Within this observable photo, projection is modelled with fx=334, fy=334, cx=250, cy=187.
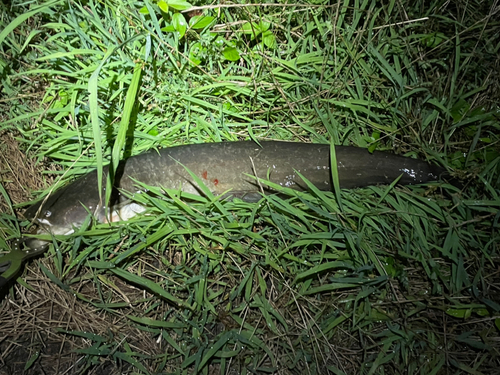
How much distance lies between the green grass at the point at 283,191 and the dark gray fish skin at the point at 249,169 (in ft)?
0.47

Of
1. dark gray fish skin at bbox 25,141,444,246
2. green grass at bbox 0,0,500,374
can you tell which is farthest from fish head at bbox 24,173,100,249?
green grass at bbox 0,0,500,374

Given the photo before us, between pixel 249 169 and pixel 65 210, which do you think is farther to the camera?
pixel 249 169

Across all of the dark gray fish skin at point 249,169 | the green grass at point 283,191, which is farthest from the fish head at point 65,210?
the green grass at point 283,191

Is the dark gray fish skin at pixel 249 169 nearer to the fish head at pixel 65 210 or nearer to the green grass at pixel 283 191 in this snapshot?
the fish head at pixel 65 210

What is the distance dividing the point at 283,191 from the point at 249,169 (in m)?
0.35

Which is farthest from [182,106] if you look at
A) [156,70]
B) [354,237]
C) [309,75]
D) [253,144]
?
[354,237]

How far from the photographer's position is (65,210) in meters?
2.74

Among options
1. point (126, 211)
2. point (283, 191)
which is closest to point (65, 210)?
point (126, 211)

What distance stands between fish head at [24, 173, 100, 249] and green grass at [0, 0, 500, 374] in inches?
5.3

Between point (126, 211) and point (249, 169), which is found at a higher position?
point (249, 169)

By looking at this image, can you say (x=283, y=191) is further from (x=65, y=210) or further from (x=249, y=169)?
(x=65, y=210)

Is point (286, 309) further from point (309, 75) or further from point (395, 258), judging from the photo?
point (309, 75)

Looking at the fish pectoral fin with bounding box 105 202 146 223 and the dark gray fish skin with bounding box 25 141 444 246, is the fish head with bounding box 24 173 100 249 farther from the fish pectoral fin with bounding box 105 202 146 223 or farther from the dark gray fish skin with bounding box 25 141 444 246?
the fish pectoral fin with bounding box 105 202 146 223

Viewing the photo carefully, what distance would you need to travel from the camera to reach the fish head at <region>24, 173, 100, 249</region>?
2.74 m
